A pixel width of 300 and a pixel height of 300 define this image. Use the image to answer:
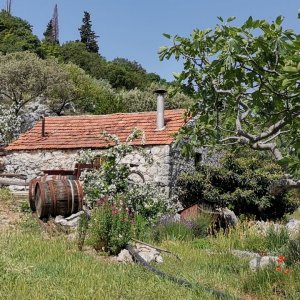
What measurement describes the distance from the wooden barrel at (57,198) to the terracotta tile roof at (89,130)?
4.95 metres

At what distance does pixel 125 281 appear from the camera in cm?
597

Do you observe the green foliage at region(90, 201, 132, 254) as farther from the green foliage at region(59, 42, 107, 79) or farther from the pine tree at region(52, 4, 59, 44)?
the pine tree at region(52, 4, 59, 44)

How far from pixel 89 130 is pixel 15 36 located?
38940 mm

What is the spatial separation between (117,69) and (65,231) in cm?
4488

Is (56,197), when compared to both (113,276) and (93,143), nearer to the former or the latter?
(113,276)

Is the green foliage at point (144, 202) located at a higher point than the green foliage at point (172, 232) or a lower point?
higher

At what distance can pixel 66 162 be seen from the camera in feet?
59.6

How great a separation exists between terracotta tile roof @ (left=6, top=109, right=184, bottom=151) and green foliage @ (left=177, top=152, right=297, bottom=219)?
7.11 feet

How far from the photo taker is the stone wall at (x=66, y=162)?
15977 millimetres

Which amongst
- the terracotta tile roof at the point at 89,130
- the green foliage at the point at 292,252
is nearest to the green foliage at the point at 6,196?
the terracotta tile roof at the point at 89,130

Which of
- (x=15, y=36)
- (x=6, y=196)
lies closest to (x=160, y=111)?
(x=6, y=196)

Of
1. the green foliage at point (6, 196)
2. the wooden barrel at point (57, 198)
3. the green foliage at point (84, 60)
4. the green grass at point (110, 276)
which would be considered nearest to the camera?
the green grass at point (110, 276)

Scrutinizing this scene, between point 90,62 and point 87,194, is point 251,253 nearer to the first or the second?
point 87,194

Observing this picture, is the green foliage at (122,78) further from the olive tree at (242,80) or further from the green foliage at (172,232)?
the olive tree at (242,80)
